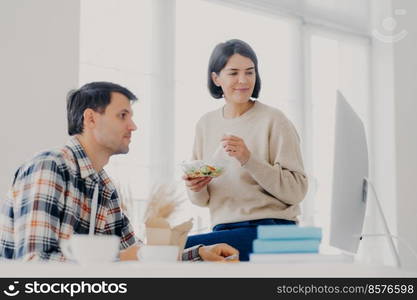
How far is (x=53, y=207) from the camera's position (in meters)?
1.40

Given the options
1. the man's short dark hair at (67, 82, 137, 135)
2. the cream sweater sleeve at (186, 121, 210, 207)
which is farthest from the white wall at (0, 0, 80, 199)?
the man's short dark hair at (67, 82, 137, 135)

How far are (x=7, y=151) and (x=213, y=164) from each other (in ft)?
4.04

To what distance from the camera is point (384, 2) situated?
490 cm

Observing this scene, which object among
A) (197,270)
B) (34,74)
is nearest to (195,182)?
(197,270)

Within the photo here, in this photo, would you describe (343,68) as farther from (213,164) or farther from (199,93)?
(213,164)

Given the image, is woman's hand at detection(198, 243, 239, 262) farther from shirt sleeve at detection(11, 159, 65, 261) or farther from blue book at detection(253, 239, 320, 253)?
blue book at detection(253, 239, 320, 253)

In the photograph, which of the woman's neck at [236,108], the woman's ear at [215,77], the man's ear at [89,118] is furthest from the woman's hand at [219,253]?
the woman's ear at [215,77]

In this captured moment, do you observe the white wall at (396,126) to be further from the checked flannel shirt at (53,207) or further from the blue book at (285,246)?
the blue book at (285,246)

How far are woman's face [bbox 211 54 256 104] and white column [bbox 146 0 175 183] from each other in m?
1.62

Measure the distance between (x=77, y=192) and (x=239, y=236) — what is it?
61 cm

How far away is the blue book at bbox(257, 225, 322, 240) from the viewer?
3.32 feet

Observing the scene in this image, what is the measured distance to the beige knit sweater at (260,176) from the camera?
1.93m

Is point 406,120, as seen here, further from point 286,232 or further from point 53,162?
point 286,232

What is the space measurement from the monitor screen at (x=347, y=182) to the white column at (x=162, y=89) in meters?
2.34
